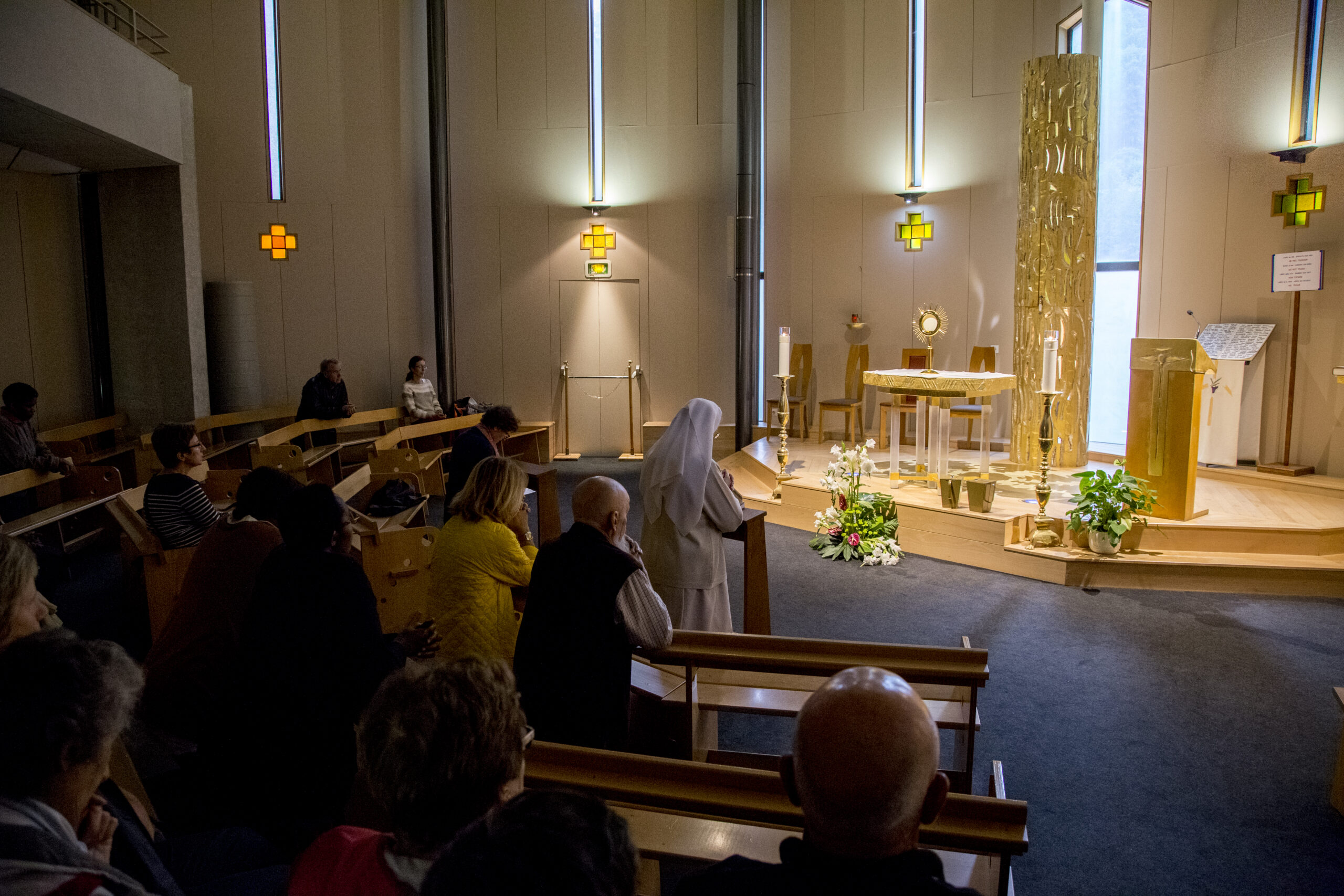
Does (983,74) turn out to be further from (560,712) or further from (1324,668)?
(560,712)

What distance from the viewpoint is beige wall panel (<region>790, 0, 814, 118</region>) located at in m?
10.4

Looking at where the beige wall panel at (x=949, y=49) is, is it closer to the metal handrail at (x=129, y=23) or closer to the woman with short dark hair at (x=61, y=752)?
the metal handrail at (x=129, y=23)

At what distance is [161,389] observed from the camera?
870 centimetres

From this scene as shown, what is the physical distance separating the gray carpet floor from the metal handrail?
21.1 feet

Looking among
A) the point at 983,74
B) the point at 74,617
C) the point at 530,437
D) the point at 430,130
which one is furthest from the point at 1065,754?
the point at 430,130

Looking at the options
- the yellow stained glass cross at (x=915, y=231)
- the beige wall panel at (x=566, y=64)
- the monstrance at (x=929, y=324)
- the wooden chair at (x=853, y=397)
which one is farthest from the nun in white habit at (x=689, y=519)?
the beige wall panel at (x=566, y=64)

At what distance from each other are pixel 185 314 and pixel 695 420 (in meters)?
6.34

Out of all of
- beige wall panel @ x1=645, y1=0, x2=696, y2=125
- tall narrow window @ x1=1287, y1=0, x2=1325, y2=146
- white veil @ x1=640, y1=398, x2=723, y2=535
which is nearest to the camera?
white veil @ x1=640, y1=398, x2=723, y2=535

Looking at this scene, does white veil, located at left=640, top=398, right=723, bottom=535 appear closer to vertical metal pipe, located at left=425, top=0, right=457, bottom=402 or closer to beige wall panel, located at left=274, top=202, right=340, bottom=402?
vertical metal pipe, located at left=425, top=0, right=457, bottom=402

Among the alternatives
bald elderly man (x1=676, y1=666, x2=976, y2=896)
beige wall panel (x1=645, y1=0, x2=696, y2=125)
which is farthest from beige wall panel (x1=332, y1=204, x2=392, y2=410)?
bald elderly man (x1=676, y1=666, x2=976, y2=896)

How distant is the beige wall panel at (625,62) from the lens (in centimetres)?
1078

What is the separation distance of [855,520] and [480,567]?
14.0 feet

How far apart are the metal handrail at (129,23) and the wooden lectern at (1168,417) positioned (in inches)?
302

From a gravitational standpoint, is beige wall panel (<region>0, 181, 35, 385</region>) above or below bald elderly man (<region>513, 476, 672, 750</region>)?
above
